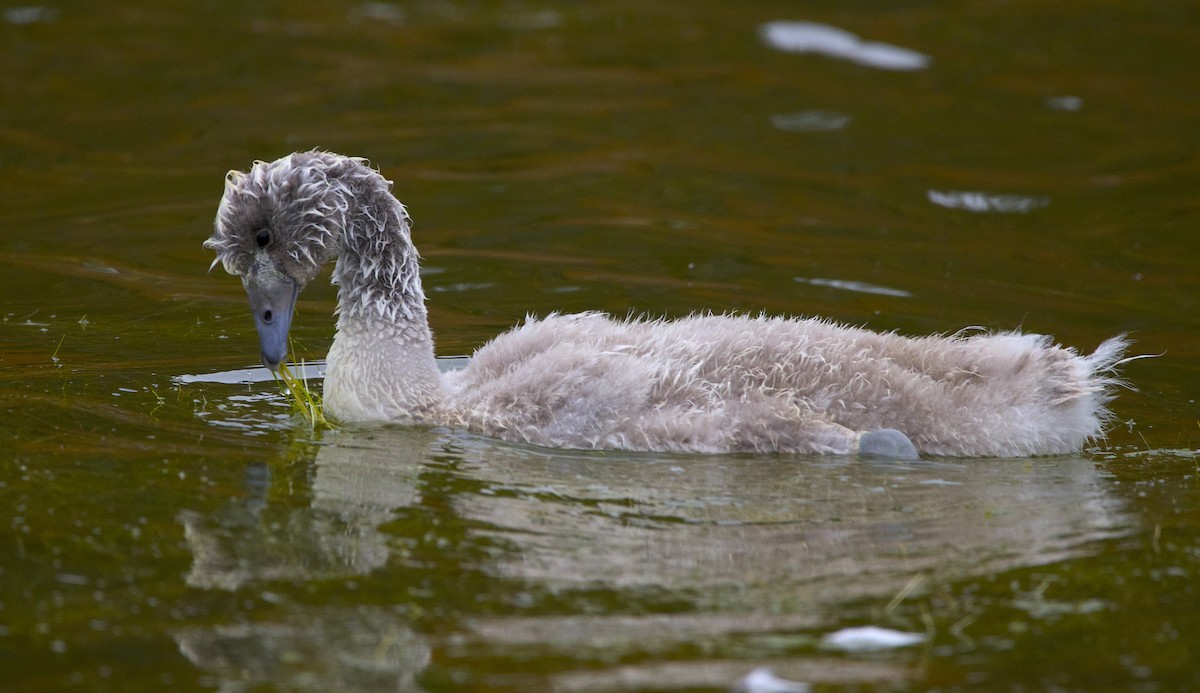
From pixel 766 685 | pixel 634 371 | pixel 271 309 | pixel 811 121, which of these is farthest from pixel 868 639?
pixel 811 121

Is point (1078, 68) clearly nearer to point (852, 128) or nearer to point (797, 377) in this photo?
point (852, 128)

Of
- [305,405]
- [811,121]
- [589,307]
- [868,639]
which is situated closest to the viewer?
[868,639]

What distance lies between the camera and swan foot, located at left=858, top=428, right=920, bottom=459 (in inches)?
301

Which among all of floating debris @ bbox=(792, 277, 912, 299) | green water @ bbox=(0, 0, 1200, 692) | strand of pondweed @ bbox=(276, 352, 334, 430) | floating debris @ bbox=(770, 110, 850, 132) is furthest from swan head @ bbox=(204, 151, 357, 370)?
floating debris @ bbox=(770, 110, 850, 132)

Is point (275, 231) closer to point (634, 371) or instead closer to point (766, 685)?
point (634, 371)

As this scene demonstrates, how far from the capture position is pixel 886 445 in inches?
301

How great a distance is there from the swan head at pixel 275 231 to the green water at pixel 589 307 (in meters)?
0.59

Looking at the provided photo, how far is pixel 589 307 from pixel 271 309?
3356 millimetres

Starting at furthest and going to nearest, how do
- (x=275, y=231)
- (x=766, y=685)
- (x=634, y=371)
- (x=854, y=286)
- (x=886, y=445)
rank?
(x=854, y=286)
(x=275, y=231)
(x=634, y=371)
(x=886, y=445)
(x=766, y=685)

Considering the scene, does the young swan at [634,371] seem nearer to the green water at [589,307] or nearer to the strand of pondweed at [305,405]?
the strand of pondweed at [305,405]

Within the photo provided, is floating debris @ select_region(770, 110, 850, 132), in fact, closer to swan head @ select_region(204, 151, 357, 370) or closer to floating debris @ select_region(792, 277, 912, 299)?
floating debris @ select_region(792, 277, 912, 299)

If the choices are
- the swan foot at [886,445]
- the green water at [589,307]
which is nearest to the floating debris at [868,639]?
the green water at [589,307]

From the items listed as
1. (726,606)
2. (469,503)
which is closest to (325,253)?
(469,503)

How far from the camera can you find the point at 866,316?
10.9 m
